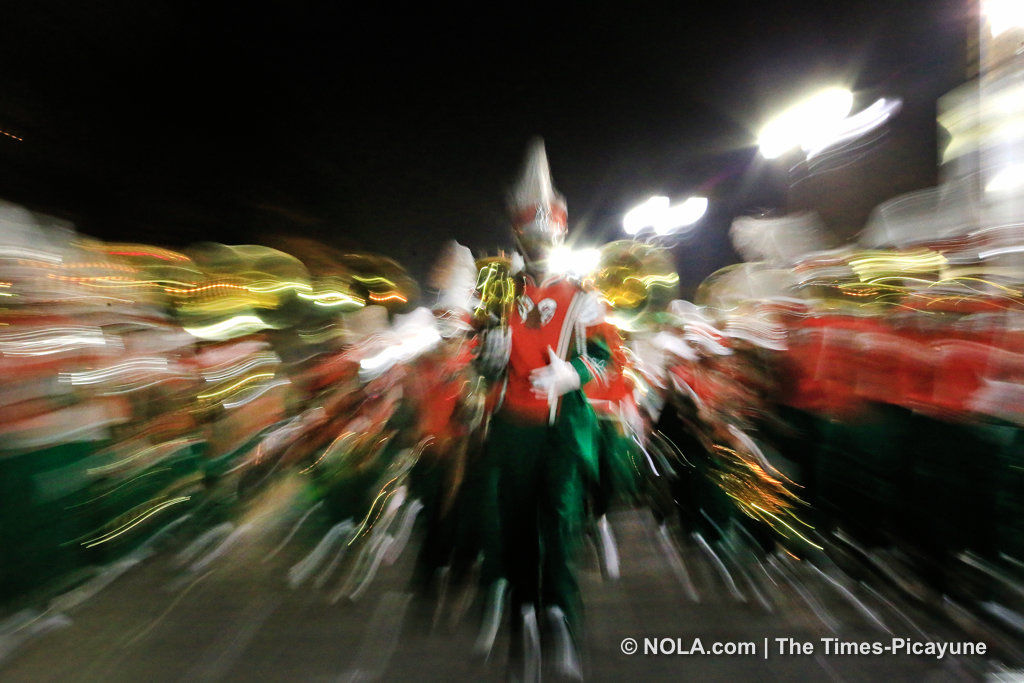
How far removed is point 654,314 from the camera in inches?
156

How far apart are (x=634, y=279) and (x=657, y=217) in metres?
1.82

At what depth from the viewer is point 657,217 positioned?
5430mm

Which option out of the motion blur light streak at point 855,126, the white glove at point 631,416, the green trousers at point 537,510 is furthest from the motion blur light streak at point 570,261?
the motion blur light streak at point 855,126

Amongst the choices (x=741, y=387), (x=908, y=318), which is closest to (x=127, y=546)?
(x=741, y=387)

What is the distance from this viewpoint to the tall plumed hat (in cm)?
277

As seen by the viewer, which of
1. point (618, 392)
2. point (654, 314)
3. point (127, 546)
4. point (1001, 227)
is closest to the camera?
point (1001, 227)

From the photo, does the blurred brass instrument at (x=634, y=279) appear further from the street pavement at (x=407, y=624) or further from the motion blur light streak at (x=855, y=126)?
the motion blur light streak at (x=855, y=126)

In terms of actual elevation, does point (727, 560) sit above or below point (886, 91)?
below

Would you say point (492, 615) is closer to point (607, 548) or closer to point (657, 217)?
point (607, 548)

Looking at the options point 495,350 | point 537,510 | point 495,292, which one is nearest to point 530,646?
point 537,510

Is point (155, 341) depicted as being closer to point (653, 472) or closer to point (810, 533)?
point (653, 472)

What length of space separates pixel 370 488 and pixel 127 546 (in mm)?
1524

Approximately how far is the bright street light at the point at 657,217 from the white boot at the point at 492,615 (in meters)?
3.20

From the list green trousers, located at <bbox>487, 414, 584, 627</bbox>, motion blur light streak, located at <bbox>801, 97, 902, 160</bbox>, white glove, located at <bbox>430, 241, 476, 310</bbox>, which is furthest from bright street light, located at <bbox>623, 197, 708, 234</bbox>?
green trousers, located at <bbox>487, 414, 584, 627</bbox>
